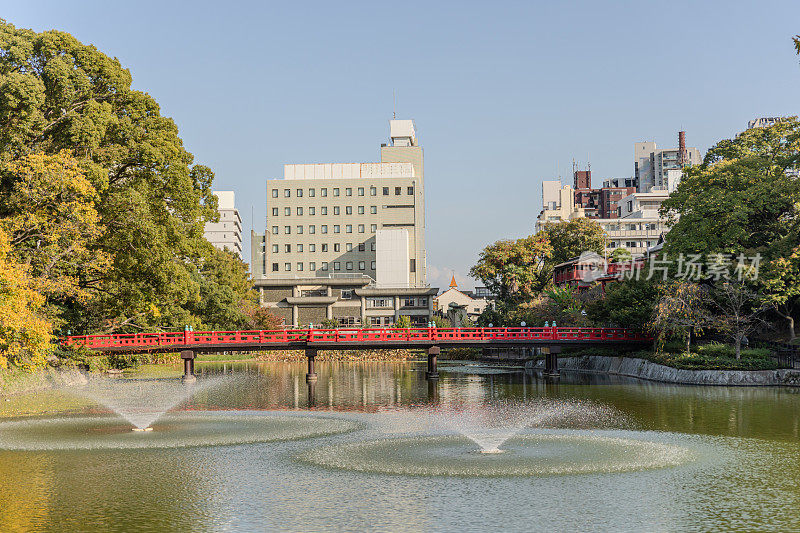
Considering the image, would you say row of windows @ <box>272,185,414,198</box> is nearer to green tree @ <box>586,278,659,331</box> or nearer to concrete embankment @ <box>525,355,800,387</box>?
concrete embankment @ <box>525,355,800,387</box>

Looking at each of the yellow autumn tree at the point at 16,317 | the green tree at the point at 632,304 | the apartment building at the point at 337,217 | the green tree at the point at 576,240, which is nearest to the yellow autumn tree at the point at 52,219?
the yellow autumn tree at the point at 16,317

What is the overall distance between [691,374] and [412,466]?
3419 centimetres

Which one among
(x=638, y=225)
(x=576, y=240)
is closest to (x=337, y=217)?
(x=576, y=240)

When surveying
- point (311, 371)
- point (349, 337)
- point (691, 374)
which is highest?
point (349, 337)

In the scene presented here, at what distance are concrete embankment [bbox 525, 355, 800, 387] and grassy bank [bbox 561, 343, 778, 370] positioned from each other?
324 millimetres

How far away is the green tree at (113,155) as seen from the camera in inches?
1684

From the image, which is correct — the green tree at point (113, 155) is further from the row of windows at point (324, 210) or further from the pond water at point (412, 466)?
the row of windows at point (324, 210)

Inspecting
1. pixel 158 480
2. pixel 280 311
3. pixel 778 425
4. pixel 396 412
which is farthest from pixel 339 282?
pixel 158 480

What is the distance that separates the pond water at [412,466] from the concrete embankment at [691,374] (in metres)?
7.41

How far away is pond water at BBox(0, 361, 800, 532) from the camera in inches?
671

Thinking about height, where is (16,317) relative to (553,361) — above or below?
above

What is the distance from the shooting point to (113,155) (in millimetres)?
46250

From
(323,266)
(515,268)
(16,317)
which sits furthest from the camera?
(323,266)

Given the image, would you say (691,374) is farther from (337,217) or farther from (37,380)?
(337,217)
